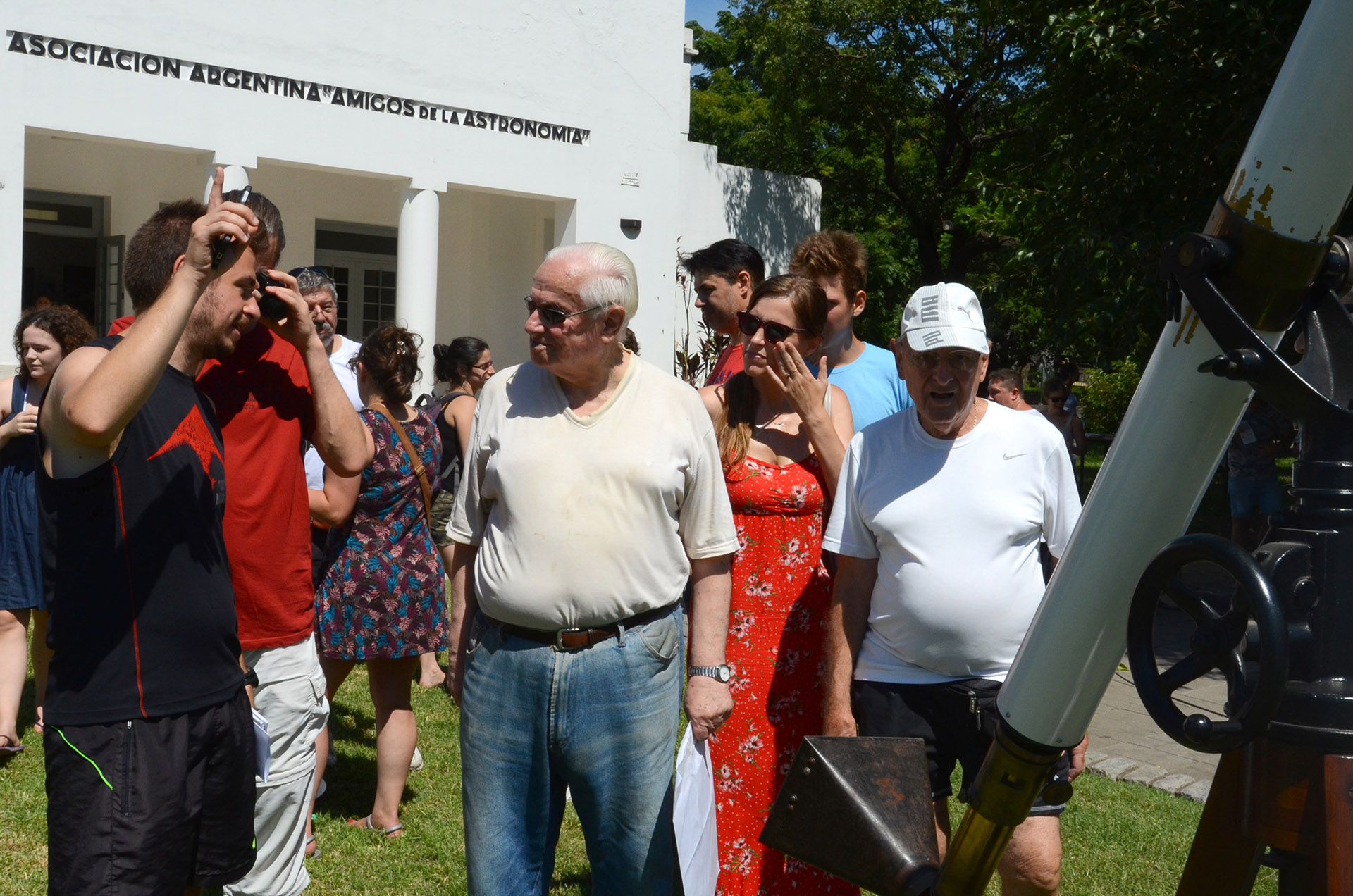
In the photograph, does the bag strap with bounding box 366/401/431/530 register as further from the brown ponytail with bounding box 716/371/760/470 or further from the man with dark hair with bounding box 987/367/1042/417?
the man with dark hair with bounding box 987/367/1042/417

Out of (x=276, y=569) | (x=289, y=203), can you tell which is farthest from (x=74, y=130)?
(x=276, y=569)

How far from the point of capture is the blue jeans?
2.88 metres

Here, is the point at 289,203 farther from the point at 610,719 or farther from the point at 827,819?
the point at 827,819

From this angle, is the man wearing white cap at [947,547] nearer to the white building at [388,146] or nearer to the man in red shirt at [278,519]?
the man in red shirt at [278,519]

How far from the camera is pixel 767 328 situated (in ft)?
11.3

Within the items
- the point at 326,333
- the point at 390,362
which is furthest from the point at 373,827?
the point at 326,333

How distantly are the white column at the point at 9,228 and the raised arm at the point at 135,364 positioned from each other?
9075mm

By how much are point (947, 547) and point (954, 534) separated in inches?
1.6

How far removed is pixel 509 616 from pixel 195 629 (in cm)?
72

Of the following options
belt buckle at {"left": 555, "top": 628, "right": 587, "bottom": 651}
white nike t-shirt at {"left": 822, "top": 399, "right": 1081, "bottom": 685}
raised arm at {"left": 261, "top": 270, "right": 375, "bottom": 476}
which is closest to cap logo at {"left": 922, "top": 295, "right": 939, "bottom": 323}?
white nike t-shirt at {"left": 822, "top": 399, "right": 1081, "bottom": 685}

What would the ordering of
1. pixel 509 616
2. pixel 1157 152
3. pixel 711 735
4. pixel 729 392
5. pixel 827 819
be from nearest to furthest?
pixel 827 819, pixel 509 616, pixel 711 735, pixel 729 392, pixel 1157 152

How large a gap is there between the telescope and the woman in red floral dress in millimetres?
2269

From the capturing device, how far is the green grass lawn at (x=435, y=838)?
4.29 meters

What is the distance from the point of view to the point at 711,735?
3086 millimetres
